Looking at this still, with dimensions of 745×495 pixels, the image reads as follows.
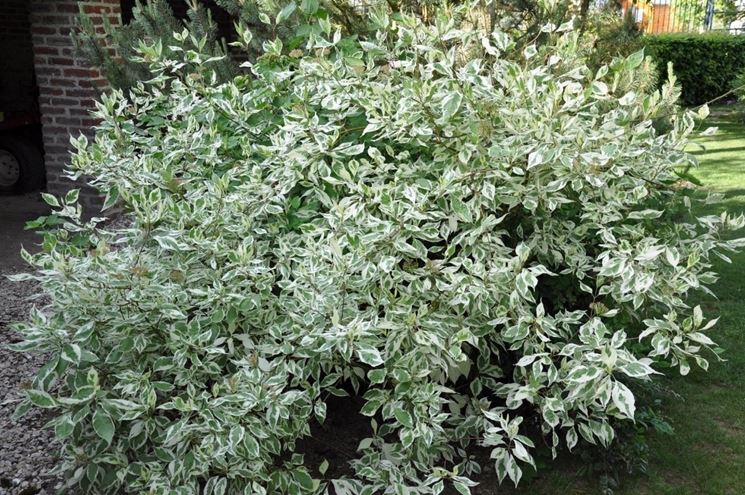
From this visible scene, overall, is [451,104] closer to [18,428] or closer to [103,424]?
[103,424]

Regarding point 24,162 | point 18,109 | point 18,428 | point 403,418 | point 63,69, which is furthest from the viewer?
point 18,109

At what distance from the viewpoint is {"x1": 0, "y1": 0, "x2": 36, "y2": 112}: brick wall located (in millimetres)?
8555

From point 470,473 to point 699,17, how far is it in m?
17.3

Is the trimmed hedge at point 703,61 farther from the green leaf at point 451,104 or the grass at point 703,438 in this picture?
the green leaf at point 451,104

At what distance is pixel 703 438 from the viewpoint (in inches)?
134

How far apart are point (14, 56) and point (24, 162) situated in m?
1.82

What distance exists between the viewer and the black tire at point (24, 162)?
25.0ft

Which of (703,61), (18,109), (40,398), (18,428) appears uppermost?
(703,61)

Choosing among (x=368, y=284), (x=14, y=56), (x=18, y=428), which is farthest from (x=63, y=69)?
(x=368, y=284)

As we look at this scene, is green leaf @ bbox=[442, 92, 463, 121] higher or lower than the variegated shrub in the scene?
higher

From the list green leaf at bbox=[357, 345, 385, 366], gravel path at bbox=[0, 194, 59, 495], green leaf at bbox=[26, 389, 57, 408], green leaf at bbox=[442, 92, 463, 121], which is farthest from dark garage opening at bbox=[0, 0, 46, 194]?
green leaf at bbox=[357, 345, 385, 366]

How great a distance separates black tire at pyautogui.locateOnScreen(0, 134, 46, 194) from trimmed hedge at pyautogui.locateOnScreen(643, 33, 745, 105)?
36.8 feet

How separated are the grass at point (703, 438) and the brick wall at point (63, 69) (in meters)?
4.85

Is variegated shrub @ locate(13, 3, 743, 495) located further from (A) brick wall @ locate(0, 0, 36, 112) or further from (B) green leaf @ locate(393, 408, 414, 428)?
(A) brick wall @ locate(0, 0, 36, 112)
